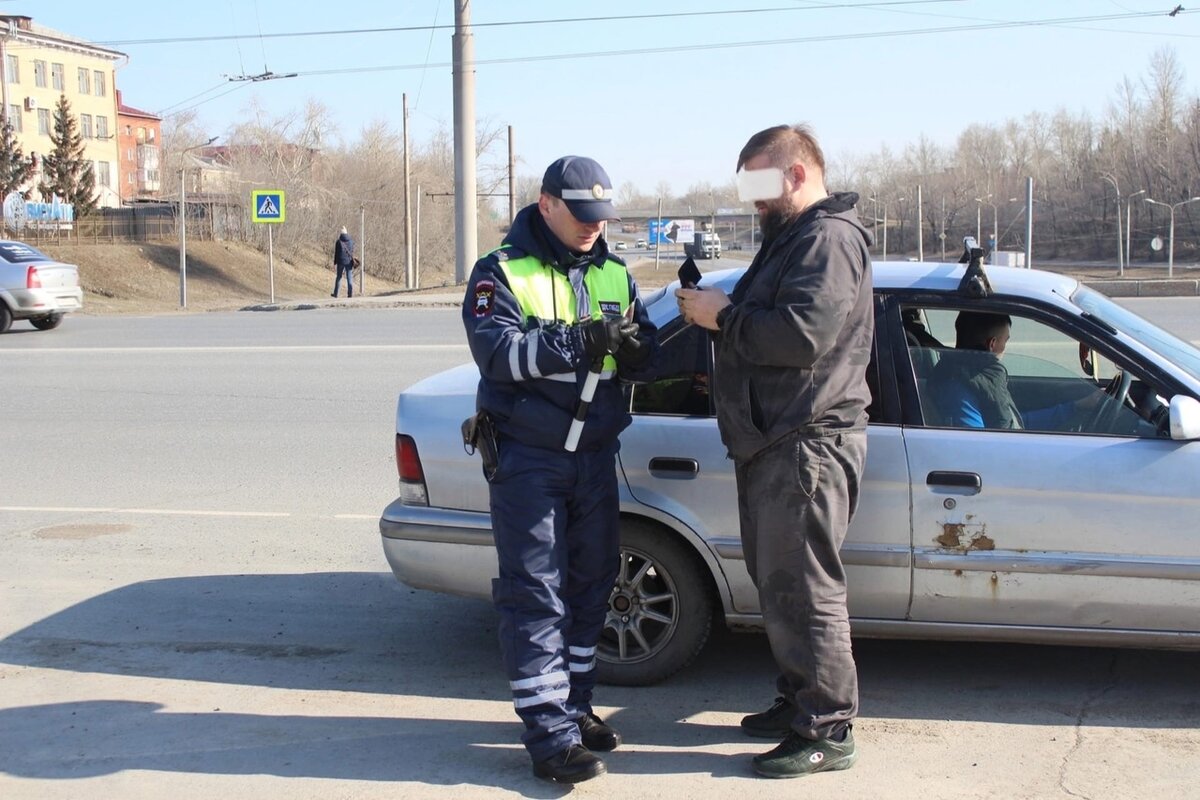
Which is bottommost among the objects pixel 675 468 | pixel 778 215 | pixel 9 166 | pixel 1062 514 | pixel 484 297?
pixel 1062 514

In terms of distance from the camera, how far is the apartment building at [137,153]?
10200cm

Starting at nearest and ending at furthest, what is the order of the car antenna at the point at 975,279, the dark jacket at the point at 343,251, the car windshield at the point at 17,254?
the car antenna at the point at 975,279, the car windshield at the point at 17,254, the dark jacket at the point at 343,251

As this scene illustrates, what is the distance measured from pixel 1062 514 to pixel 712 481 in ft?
4.03

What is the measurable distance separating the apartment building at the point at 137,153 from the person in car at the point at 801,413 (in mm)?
104312

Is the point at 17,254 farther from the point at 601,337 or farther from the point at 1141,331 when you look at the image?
the point at 1141,331

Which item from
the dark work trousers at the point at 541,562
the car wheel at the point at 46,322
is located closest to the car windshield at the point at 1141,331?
the dark work trousers at the point at 541,562

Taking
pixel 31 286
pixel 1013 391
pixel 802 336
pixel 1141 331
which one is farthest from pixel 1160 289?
pixel 802 336

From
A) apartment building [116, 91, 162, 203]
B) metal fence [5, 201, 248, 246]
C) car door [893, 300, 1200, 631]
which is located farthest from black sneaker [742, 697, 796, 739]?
apartment building [116, 91, 162, 203]

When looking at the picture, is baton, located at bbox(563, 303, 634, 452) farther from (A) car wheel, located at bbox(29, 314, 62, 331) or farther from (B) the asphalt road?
(A) car wheel, located at bbox(29, 314, 62, 331)

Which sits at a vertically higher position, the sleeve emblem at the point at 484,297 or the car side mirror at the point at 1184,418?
the sleeve emblem at the point at 484,297

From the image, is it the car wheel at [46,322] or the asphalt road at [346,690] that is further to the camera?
the car wheel at [46,322]

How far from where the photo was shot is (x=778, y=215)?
3822 mm

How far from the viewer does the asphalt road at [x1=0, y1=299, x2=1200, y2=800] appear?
12.8 ft

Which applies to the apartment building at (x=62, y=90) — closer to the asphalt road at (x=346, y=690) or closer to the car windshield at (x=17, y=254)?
the car windshield at (x=17, y=254)
